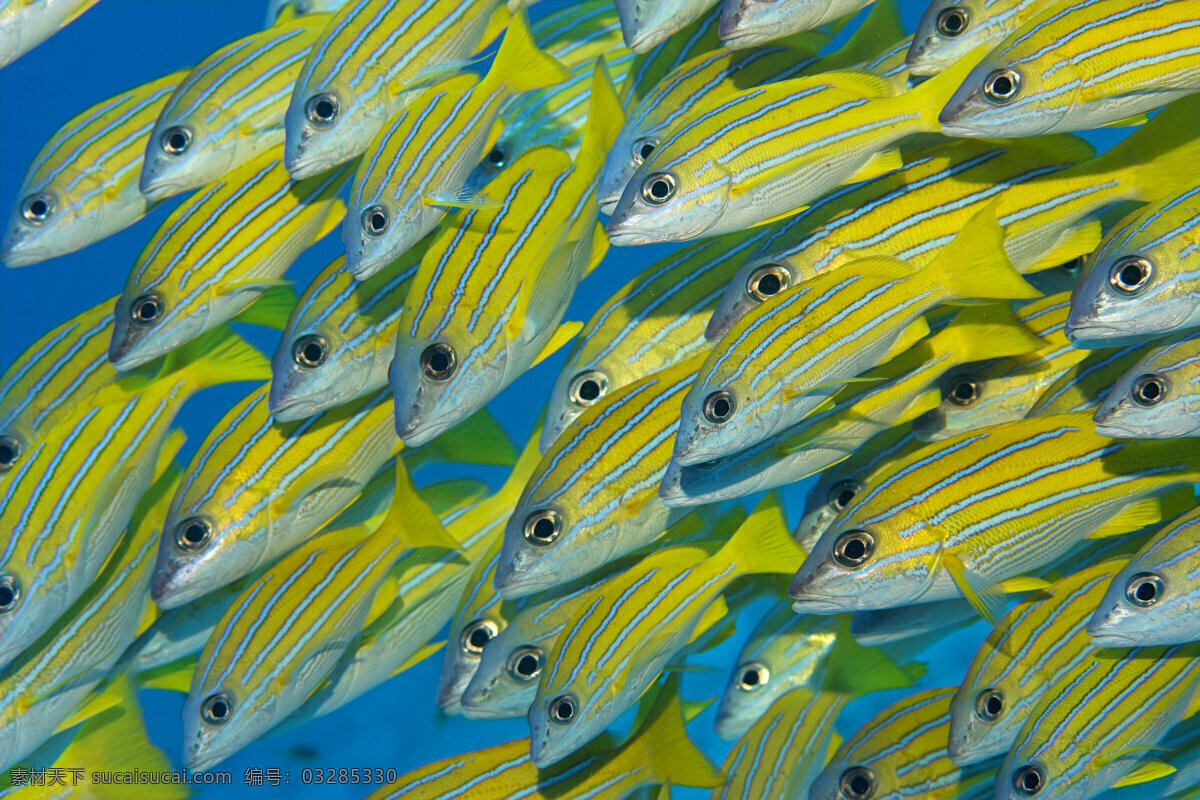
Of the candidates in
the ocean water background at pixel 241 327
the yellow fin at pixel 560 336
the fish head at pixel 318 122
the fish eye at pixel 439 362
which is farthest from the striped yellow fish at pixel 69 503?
the ocean water background at pixel 241 327

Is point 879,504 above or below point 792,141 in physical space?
below

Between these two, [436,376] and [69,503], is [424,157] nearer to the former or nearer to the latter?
[436,376]

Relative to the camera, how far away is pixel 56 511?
3.37 metres

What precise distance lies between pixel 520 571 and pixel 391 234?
115 centimetres

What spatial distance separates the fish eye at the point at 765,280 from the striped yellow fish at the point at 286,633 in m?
1.36

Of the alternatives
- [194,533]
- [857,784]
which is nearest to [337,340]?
[194,533]

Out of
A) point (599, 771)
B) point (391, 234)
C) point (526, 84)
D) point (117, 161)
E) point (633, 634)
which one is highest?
point (526, 84)

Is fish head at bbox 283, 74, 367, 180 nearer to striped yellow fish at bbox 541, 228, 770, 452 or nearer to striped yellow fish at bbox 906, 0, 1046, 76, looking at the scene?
striped yellow fish at bbox 541, 228, 770, 452

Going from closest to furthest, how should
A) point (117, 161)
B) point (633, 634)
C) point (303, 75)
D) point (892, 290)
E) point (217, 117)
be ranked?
point (892, 290) → point (633, 634) → point (303, 75) → point (217, 117) → point (117, 161)

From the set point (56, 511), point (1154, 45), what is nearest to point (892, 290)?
point (1154, 45)

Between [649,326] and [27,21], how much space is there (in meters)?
2.33

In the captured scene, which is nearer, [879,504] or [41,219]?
[879,504]

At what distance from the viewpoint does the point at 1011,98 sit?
250 centimetres

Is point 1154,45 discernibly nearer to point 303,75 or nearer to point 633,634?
point 633,634
